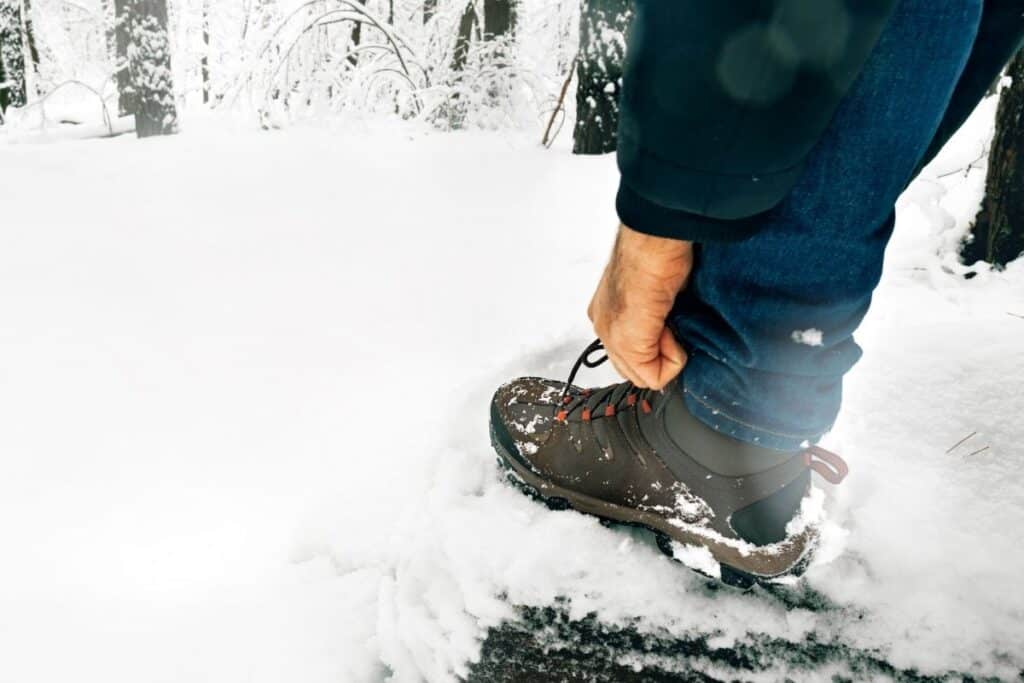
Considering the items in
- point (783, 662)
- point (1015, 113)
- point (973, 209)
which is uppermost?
point (1015, 113)

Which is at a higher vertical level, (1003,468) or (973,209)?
(973,209)

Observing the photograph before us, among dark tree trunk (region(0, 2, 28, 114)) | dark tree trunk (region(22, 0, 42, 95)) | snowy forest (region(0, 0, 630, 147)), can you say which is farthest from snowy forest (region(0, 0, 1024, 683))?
dark tree trunk (region(22, 0, 42, 95))

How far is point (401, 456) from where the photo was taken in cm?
120

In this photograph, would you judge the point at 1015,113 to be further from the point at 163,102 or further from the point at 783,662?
the point at 163,102

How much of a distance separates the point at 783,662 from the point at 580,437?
375mm

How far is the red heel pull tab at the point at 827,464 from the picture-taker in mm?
765

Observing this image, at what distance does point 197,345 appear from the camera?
4.97ft

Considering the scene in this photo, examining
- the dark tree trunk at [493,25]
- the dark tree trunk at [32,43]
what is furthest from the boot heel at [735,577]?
the dark tree trunk at [32,43]

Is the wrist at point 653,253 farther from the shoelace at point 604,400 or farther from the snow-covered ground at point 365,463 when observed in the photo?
the snow-covered ground at point 365,463

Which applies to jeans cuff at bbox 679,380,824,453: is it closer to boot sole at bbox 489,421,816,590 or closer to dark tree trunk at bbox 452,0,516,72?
boot sole at bbox 489,421,816,590

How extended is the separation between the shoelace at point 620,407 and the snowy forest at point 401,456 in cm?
12

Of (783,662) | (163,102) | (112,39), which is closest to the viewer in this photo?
(783,662)

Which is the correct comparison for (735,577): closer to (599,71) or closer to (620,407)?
(620,407)

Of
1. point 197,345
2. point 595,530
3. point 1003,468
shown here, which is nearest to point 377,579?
point 595,530
